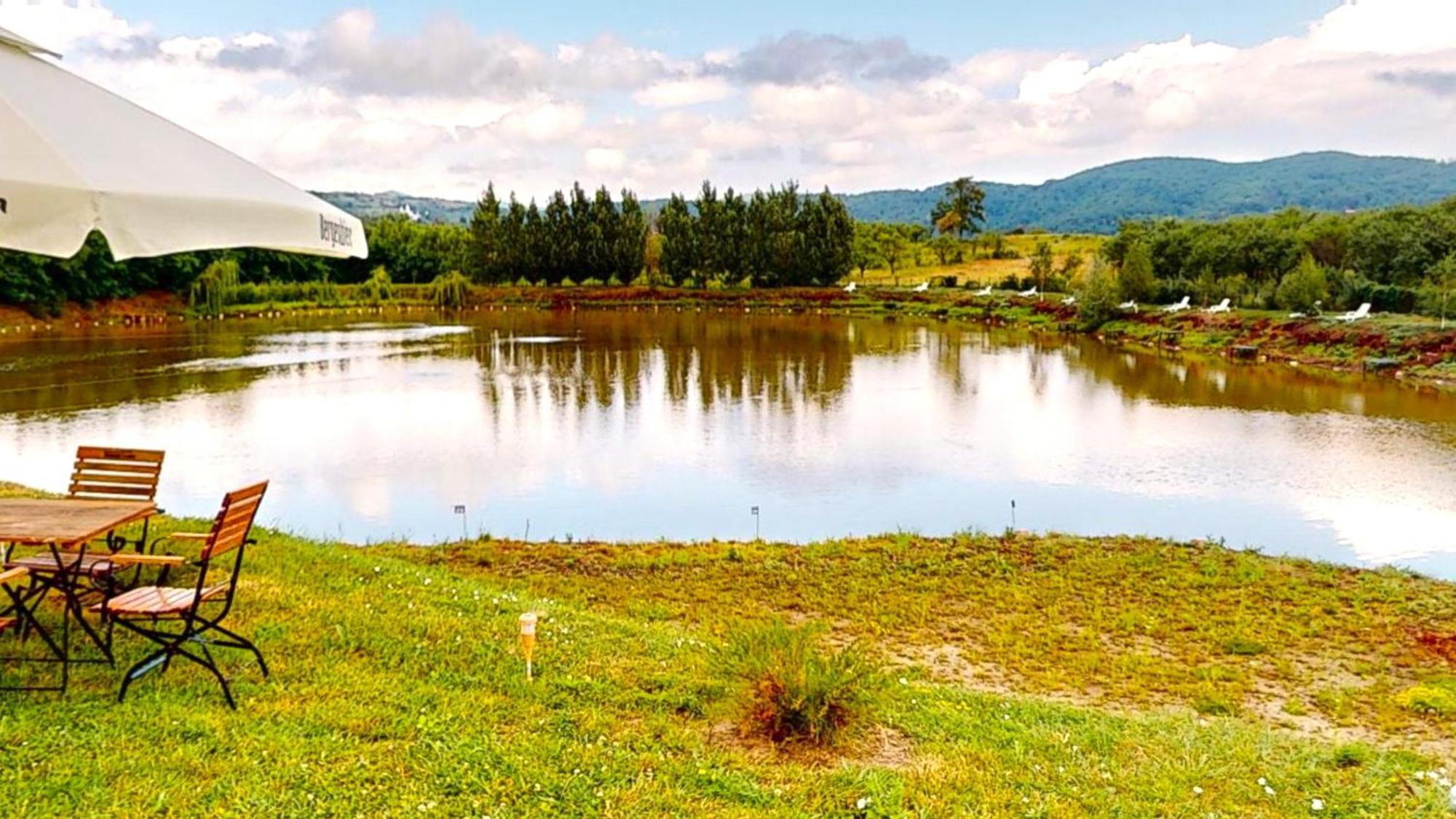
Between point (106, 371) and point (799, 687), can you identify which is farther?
point (106, 371)

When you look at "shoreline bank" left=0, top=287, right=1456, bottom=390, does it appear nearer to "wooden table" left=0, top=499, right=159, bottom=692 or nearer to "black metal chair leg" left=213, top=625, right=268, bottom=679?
"black metal chair leg" left=213, top=625, right=268, bottom=679

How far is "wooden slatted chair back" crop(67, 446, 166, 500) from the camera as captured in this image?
212 inches

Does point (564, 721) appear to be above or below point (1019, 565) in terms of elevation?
above

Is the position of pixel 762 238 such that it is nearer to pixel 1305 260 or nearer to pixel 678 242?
pixel 678 242

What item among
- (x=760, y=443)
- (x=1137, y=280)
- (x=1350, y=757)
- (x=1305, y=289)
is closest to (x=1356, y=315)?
(x=1305, y=289)

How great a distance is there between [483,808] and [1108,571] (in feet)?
23.0

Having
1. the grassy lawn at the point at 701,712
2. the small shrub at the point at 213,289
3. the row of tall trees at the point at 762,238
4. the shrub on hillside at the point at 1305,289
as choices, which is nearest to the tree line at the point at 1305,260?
the shrub on hillside at the point at 1305,289

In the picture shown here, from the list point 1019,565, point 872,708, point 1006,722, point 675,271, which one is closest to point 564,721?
point 872,708

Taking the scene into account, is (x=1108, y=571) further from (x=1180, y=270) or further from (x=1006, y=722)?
(x=1180, y=270)

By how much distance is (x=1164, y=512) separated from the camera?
1177 centimetres

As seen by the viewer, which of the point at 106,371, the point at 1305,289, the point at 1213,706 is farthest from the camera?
the point at 1305,289

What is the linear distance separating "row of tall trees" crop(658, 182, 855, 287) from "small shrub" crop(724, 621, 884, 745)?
183ft

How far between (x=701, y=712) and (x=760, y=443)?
11570 mm

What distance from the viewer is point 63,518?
445 centimetres
